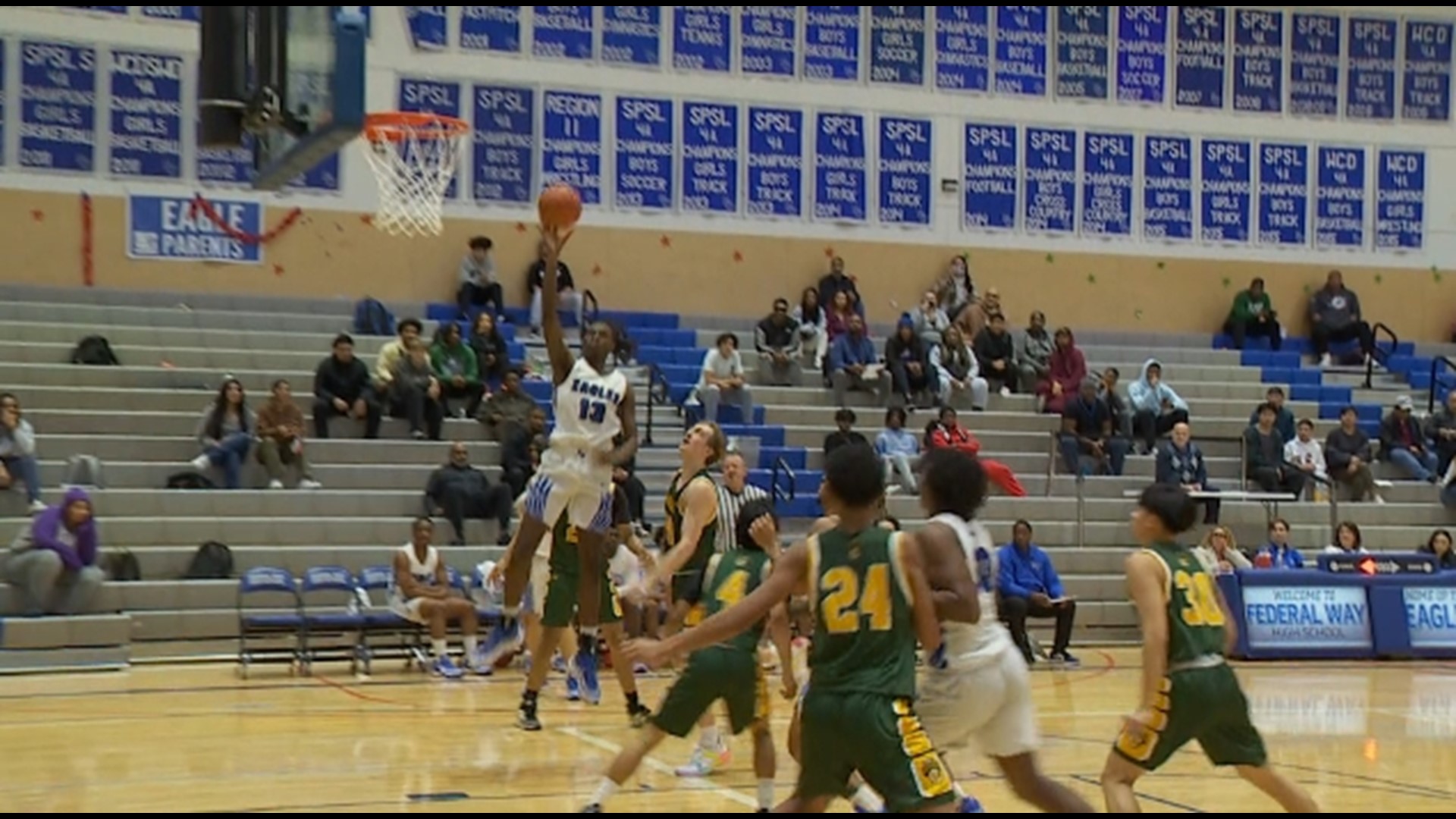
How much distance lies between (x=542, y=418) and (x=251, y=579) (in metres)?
3.75

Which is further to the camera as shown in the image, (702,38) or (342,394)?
(702,38)

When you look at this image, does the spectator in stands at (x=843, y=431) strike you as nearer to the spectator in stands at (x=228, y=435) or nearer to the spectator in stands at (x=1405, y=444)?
the spectator in stands at (x=228, y=435)

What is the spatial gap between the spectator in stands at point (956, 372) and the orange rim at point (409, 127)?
720cm

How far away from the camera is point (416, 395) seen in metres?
18.2

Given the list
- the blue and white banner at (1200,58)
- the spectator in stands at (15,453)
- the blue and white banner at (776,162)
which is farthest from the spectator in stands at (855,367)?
the spectator in stands at (15,453)

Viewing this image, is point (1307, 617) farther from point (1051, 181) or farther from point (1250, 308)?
point (1051, 181)

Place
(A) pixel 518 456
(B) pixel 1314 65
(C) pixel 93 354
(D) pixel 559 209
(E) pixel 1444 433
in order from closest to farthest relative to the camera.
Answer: (D) pixel 559 209 < (A) pixel 518 456 < (C) pixel 93 354 < (E) pixel 1444 433 < (B) pixel 1314 65

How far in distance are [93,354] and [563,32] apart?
6.90 metres

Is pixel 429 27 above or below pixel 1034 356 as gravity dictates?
above

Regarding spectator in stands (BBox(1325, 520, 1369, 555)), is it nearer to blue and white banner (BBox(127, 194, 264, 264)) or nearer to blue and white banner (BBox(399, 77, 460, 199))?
blue and white banner (BBox(399, 77, 460, 199))

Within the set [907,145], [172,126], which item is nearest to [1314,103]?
[907,145]

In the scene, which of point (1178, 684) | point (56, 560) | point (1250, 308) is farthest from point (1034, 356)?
point (1178, 684)

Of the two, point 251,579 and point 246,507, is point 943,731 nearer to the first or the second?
point 251,579

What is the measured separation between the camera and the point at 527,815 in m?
7.39
